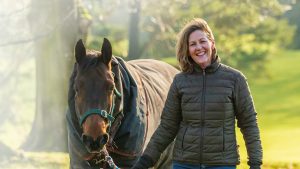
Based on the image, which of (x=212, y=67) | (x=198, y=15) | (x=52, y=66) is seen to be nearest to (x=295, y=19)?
(x=198, y=15)

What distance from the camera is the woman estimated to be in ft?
15.9

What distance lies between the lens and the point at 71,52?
1442cm

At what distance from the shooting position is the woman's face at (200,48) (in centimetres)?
496

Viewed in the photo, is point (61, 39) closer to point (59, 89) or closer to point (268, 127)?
point (59, 89)

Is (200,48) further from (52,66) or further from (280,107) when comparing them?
(280,107)

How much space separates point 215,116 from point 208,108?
75 millimetres

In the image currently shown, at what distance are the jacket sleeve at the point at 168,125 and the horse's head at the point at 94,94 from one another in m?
0.38

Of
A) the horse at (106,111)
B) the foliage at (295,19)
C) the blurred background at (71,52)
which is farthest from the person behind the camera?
the foliage at (295,19)

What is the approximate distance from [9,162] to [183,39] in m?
10.4

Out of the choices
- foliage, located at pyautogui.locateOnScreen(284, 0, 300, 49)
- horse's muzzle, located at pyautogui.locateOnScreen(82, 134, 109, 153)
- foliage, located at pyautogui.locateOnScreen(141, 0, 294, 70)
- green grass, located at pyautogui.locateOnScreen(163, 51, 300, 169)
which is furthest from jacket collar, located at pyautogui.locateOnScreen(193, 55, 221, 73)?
foliage, located at pyautogui.locateOnScreen(284, 0, 300, 49)

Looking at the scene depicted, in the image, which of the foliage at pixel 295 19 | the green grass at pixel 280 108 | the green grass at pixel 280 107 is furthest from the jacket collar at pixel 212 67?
the foliage at pixel 295 19

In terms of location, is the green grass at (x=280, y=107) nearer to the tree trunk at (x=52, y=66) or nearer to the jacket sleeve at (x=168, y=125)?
the tree trunk at (x=52, y=66)

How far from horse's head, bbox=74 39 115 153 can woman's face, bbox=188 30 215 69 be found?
718 mm

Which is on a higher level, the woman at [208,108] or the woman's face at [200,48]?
the woman's face at [200,48]
